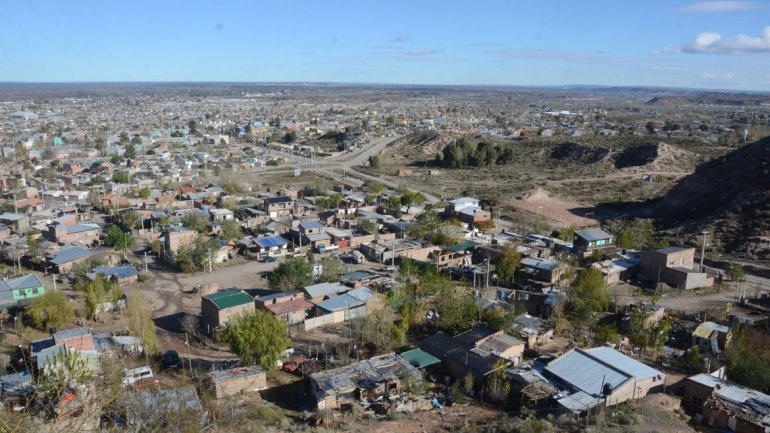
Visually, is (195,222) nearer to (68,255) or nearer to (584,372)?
(68,255)

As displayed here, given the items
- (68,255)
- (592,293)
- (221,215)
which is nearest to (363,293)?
(592,293)

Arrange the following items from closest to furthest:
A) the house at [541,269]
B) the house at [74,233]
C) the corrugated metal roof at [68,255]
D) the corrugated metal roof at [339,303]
A: 1. the corrugated metal roof at [339,303]
2. the house at [541,269]
3. the corrugated metal roof at [68,255]
4. the house at [74,233]

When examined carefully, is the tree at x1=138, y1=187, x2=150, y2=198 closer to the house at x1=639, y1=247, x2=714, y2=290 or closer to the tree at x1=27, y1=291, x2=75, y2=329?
the tree at x1=27, y1=291, x2=75, y2=329

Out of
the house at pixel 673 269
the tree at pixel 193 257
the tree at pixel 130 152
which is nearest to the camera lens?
the house at pixel 673 269

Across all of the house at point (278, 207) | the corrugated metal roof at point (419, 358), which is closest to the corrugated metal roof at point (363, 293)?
the corrugated metal roof at point (419, 358)

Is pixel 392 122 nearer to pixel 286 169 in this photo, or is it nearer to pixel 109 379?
pixel 286 169

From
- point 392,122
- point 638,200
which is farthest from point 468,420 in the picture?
point 392,122

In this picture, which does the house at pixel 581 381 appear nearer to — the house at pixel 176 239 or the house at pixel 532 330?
the house at pixel 532 330
